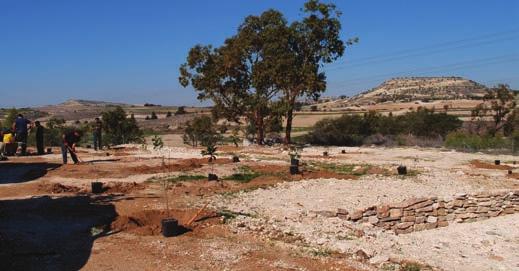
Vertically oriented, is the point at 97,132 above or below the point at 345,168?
above

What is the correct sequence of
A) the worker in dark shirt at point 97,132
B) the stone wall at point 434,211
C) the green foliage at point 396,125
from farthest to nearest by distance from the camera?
the green foliage at point 396,125 < the worker in dark shirt at point 97,132 < the stone wall at point 434,211

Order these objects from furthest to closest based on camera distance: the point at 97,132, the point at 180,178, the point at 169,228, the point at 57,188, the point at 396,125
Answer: the point at 396,125 → the point at 97,132 → the point at 180,178 → the point at 57,188 → the point at 169,228

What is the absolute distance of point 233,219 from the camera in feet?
34.0

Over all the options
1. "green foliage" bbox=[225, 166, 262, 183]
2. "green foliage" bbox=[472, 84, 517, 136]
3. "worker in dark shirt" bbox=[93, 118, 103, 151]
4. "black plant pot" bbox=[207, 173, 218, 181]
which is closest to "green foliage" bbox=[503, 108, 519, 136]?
"green foliage" bbox=[472, 84, 517, 136]

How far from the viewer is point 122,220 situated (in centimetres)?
1002

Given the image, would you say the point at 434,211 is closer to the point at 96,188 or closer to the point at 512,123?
the point at 96,188

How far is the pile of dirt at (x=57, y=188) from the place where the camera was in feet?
45.7

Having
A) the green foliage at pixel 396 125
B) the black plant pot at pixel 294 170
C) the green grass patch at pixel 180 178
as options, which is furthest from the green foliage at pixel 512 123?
the green grass patch at pixel 180 178

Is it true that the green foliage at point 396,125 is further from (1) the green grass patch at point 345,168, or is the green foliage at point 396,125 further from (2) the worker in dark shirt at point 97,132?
(1) the green grass patch at point 345,168

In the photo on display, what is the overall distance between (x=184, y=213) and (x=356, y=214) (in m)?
4.18

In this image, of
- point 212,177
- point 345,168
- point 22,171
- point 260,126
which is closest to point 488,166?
point 345,168

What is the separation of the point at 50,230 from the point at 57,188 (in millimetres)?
4743

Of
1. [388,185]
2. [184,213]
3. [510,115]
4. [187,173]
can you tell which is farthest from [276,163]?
[510,115]

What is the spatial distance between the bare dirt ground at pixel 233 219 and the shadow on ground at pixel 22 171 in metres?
0.04
